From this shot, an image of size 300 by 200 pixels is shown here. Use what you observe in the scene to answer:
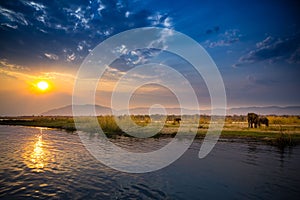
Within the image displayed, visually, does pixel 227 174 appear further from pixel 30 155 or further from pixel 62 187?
pixel 30 155

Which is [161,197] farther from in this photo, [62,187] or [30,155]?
[30,155]

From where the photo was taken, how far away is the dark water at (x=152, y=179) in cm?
1116

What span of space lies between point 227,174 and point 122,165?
7.49 metres

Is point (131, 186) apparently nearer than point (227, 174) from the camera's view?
Yes

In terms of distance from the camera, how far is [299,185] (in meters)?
13.1

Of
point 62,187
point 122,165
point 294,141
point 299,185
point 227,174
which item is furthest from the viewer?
point 294,141

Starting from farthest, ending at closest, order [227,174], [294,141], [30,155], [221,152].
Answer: [294,141]
[221,152]
[30,155]
[227,174]

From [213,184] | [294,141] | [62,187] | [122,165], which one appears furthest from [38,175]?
[294,141]

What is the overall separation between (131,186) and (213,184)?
479cm

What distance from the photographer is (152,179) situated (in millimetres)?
13656

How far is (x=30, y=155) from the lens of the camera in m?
20.2

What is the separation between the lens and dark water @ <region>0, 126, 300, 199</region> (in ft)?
36.6

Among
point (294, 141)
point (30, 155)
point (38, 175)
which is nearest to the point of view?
point (38, 175)

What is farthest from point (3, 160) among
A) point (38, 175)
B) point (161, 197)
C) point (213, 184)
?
point (213, 184)
